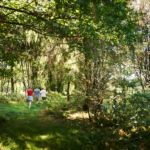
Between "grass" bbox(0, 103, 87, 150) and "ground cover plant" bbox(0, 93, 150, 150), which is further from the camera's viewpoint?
"grass" bbox(0, 103, 87, 150)

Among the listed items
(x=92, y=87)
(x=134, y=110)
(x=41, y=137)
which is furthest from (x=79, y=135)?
(x=134, y=110)

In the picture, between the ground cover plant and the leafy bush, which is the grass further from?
the leafy bush

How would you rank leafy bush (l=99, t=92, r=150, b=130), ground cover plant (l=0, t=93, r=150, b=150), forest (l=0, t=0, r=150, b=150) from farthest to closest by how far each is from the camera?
forest (l=0, t=0, r=150, b=150), ground cover plant (l=0, t=93, r=150, b=150), leafy bush (l=99, t=92, r=150, b=130)

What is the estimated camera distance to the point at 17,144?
471cm

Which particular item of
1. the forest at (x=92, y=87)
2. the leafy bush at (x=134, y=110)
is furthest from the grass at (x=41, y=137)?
the leafy bush at (x=134, y=110)

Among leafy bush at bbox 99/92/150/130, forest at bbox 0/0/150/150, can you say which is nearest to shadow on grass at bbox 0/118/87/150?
forest at bbox 0/0/150/150

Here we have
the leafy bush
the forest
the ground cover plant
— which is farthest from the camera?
the forest

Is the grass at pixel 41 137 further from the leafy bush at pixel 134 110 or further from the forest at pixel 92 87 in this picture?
the leafy bush at pixel 134 110

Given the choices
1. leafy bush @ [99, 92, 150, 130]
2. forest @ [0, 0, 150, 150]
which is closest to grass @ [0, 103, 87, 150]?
forest @ [0, 0, 150, 150]

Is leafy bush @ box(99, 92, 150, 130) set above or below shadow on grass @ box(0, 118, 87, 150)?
above

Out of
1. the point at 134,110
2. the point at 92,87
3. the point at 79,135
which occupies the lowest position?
the point at 79,135

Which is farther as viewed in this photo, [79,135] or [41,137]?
[79,135]

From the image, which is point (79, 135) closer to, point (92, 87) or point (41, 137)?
point (41, 137)

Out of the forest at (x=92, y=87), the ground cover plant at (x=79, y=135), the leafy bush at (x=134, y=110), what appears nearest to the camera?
the leafy bush at (x=134, y=110)
